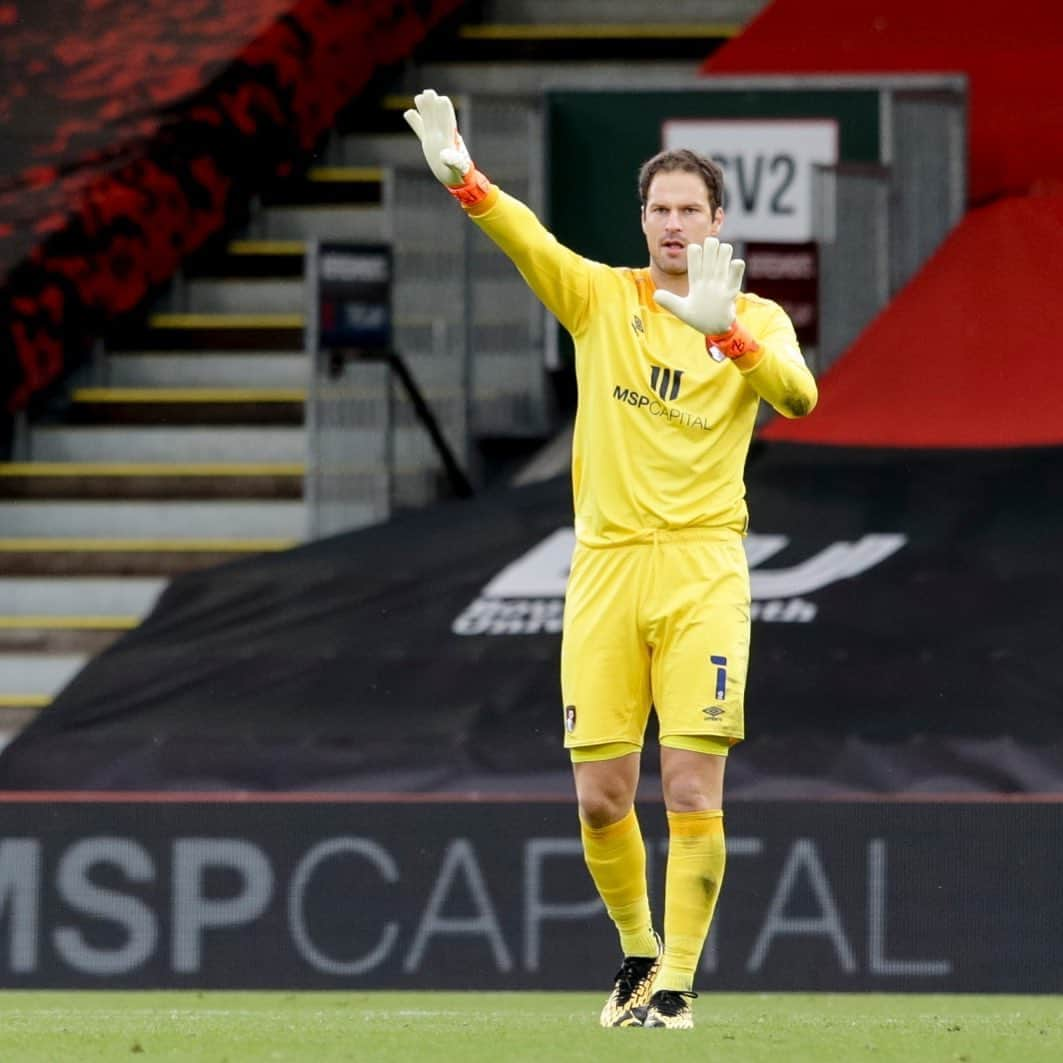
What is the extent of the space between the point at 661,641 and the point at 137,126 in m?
7.84

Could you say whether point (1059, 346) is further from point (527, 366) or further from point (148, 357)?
point (148, 357)

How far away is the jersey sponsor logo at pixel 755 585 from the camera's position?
965 cm

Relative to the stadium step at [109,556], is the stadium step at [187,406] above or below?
above

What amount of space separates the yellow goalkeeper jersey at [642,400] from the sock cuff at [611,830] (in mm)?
566

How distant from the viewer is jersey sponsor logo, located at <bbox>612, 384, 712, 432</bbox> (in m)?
5.65

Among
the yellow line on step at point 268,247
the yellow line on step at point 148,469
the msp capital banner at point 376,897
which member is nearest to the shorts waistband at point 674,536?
the msp capital banner at point 376,897

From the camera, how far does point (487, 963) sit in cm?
810

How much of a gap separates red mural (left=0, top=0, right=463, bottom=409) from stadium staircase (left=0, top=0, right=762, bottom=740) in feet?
0.71

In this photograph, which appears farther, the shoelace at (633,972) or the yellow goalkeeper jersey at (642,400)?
the shoelace at (633,972)

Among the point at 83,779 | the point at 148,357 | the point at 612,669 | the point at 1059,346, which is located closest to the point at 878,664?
the point at 1059,346

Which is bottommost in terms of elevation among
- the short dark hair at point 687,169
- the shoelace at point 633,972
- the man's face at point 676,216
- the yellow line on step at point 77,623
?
the yellow line on step at point 77,623

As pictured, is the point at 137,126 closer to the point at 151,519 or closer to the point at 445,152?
the point at 151,519

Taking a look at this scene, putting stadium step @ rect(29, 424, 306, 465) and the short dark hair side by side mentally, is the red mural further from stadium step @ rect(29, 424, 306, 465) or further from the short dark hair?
the short dark hair

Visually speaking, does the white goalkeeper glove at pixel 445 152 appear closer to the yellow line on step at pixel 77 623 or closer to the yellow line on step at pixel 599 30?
the yellow line on step at pixel 77 623
